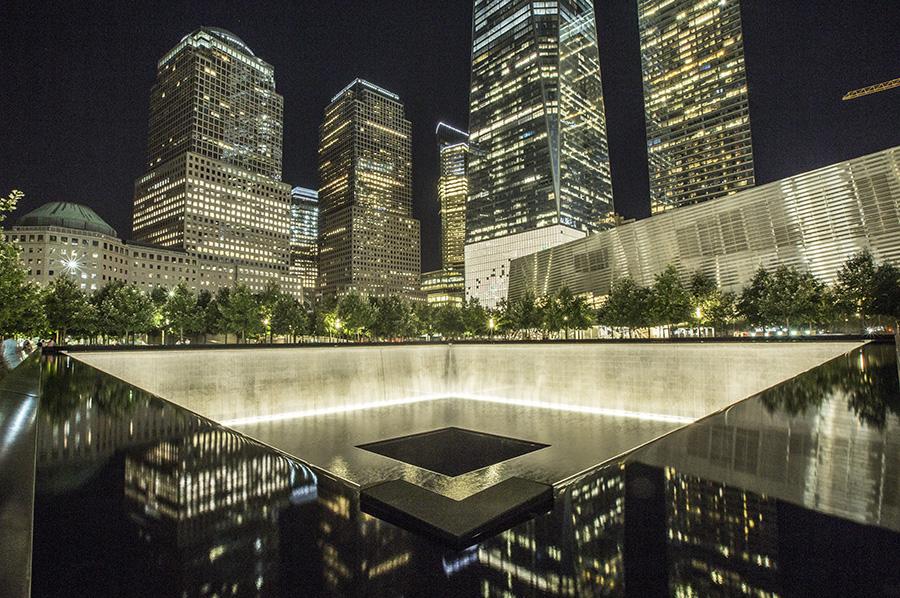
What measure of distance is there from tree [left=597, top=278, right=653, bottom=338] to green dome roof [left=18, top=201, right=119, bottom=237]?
502ft

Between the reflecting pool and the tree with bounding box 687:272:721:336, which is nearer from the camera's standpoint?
the reflecting pool

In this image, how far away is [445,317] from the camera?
101250 millimetres

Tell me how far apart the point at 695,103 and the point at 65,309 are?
206356mm

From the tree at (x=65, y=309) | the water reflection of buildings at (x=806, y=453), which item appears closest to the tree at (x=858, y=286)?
the water reflection of buildings at (x=806, y=453)

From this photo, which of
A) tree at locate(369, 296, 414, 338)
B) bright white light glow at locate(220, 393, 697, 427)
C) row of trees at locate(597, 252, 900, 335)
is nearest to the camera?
bright white light glow at locate(220, 393, 697, 427)

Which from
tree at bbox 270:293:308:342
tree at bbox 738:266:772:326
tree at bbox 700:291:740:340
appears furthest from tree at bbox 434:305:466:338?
tree at bbox 738:266:772:326

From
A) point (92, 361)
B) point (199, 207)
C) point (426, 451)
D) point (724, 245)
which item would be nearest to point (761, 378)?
point (426, 451)

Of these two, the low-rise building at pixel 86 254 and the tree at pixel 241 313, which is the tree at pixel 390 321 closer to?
the tree at pixel 241 313

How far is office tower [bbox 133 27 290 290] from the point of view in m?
165

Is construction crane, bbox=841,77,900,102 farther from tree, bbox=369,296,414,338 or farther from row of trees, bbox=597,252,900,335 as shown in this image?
tree, bbox=369,296,414,338

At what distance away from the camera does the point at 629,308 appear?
229 ft

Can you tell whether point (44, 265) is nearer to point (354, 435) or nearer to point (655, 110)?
point (354, 435)

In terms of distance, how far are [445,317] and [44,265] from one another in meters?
116

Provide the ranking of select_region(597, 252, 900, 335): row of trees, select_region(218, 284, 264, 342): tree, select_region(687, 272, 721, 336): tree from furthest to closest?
select_region(218, 284, 264, 342): tree → select_region(687, 272, 721, 336): tree → select_region(597, 252, 900, 335): row of trees
